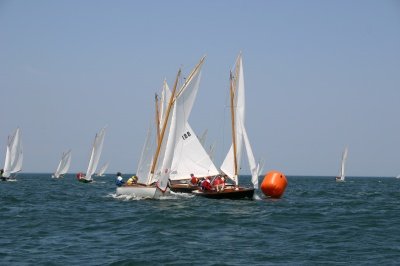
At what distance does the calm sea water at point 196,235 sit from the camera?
19844mm

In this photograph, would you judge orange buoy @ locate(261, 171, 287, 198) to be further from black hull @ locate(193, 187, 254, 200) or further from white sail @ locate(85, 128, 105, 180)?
white sail @ locate(85, 128, 105, 180)

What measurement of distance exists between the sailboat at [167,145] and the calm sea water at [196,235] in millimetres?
3498


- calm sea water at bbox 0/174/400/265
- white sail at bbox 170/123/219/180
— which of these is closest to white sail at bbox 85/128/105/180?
white sail at bbox 170/123/219/180

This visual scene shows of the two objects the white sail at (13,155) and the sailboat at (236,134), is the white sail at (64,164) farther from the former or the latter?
the sailboat at (236,134)

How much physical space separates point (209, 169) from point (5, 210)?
22.1 m

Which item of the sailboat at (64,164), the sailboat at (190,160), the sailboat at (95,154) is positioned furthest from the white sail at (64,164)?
the sailboat at (190,160)

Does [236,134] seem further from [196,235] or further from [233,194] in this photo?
[196,235]

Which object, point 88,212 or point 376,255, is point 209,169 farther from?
point 376,255

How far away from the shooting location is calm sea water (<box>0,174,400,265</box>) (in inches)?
781

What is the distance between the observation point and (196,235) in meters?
24.9

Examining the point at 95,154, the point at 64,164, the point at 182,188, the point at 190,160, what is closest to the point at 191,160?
the point at 190,160

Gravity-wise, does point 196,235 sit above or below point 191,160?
below

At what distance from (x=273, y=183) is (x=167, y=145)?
906 centimetres

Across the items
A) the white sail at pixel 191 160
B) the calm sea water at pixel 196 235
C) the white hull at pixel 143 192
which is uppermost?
the white sail at pixel 191 160
